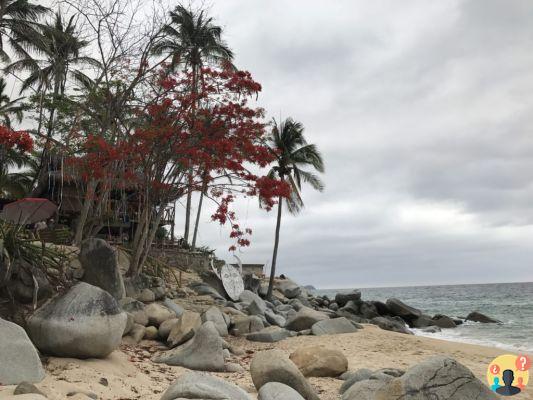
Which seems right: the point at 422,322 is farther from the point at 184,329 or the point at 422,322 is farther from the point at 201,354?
the point at 201,354

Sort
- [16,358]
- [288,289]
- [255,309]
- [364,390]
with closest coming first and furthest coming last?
Result: [16,358]
[364,390]
[255,309]
[288,289]

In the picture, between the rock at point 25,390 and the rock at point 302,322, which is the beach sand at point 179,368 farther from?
the rock at point 302,322

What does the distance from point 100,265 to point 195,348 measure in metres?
2.69

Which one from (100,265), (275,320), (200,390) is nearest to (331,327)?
(275,320)

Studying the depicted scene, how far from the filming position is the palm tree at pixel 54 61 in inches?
631

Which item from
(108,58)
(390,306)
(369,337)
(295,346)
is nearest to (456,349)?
(369,337)

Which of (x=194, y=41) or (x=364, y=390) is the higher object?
(x=194, y=41)

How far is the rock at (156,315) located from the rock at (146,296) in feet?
4.06

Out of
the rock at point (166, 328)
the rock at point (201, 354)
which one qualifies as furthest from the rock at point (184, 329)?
the rock at point (201, 354)

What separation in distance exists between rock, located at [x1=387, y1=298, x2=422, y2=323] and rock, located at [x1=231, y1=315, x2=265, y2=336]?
18554 millimetres

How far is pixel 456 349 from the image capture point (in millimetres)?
12078

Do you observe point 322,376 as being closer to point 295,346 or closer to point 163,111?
point 295,346

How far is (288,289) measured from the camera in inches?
1185

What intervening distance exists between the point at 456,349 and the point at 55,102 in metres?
17.6
